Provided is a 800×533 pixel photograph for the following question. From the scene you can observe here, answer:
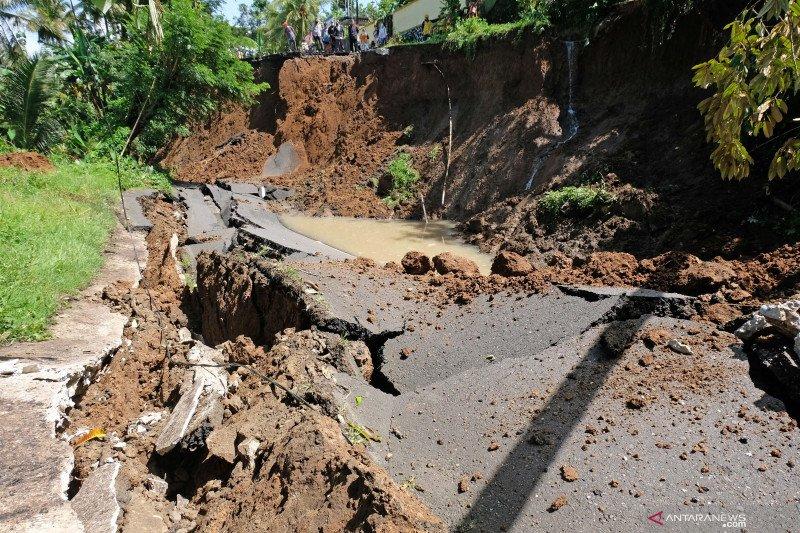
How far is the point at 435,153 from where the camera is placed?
17.2 m

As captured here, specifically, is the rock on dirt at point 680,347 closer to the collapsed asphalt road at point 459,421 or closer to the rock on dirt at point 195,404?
the collapsed asphalt road at point 459,421

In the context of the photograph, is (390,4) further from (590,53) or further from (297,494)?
(297,494)

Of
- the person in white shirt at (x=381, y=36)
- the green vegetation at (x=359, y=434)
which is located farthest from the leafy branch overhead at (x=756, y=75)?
the person in white shirt at (x=381, y=36)

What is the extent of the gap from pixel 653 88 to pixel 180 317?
35.8 ft

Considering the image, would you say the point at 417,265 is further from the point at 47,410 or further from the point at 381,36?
the point at 381,36

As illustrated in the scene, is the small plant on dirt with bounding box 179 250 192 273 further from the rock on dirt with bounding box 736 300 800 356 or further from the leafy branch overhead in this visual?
the leafy branch overhead

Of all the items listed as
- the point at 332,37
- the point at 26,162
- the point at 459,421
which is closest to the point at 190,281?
the point at 459,421

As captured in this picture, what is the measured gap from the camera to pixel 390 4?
103ft

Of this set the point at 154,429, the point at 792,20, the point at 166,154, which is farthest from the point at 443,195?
the point at 166,154

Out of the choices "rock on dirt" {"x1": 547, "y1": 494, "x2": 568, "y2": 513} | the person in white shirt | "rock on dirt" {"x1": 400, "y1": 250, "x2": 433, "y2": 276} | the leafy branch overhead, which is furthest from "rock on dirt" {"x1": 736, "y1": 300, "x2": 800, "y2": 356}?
the person in white shirt

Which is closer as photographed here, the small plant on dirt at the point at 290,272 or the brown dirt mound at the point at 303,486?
the brown dirt mound at the point at 303,486

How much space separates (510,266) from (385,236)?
7.04m

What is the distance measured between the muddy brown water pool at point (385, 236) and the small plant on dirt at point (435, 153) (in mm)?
2700

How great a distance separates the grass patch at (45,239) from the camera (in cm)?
535
